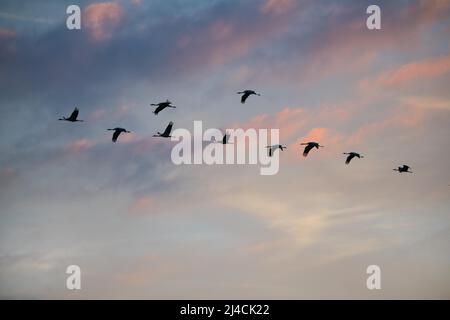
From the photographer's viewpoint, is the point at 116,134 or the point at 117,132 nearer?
the point at 117,132

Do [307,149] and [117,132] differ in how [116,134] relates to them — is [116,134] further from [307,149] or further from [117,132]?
[307,149]

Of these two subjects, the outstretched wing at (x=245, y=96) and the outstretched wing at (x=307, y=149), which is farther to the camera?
the outstretched wing at (x=307, y=149)

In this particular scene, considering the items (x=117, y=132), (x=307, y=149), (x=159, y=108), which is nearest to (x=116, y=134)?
(x=117, y=132)

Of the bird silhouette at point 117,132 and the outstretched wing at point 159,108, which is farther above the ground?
the outstretched wing at point 159,108

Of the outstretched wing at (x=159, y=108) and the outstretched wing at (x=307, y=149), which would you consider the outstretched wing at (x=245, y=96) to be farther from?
the outstretched wing at (x=159, y=108)

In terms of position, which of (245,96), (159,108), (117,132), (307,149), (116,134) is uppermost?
(245,96)

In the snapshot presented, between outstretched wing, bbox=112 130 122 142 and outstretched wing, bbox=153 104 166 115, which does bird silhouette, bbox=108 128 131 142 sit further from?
outstretched wing, bbox=153 104 166 115

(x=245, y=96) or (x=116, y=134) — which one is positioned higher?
(x=245, y=96)

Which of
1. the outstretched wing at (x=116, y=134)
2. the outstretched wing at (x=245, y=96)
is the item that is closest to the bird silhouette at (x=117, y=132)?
the outstretched wing at (x=116, y=134)

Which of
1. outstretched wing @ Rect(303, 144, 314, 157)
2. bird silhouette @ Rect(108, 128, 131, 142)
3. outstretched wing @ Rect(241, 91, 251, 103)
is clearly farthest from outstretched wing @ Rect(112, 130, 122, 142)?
outstretched wing @ Rect(303, 144, 314, 157)

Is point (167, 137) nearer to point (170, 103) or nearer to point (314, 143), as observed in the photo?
point (170, 103)

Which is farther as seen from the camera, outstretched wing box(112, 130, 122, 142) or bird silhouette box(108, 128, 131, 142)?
outstretched wing box(112, 130, 122, 142)
